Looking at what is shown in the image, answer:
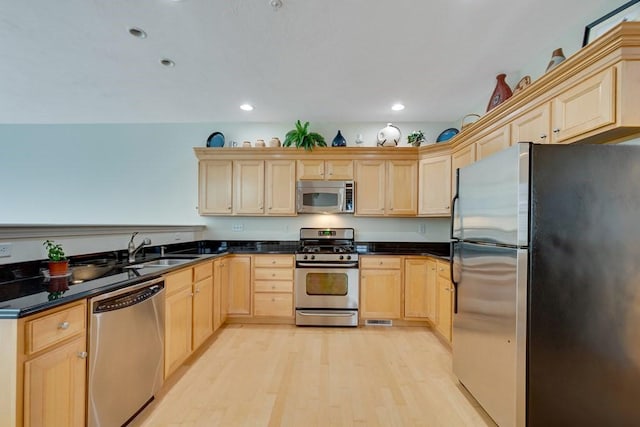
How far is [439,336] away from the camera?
314 centimetres

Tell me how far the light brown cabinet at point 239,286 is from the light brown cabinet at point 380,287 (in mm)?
1391

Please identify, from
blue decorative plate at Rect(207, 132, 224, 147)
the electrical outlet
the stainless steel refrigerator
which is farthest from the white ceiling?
the electrical outlet

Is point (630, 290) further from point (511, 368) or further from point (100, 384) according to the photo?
point (100, 384)

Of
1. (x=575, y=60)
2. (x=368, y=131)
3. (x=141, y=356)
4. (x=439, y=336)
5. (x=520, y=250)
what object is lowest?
(x=439, y=336)

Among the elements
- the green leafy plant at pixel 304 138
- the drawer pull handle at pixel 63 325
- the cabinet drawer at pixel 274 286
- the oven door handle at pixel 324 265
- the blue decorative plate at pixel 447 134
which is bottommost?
the cabinet drawer at pixel 274 286

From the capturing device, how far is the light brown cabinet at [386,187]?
12.3 feet

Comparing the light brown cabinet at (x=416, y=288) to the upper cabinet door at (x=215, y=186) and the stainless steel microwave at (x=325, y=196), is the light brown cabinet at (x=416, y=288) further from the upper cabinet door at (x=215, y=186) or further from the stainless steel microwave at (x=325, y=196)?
the upper cabinet door at (x=215, y=186)

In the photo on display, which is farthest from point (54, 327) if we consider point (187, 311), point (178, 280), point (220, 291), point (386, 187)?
point (386, 187)

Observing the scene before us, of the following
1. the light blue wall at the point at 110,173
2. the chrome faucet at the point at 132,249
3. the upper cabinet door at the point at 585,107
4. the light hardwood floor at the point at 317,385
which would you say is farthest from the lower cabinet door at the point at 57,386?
the upper cabinet door at the point at 585,107

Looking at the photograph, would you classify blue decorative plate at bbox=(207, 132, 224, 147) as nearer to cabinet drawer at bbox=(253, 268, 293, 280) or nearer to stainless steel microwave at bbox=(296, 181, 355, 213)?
stainless steel microwave at bbox=(296, 181, 355, 213)

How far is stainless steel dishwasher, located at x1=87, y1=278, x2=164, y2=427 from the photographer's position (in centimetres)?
146

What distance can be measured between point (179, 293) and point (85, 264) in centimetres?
72

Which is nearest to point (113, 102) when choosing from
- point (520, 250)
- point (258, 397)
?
point (258, 397)

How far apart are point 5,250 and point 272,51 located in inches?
88.2
